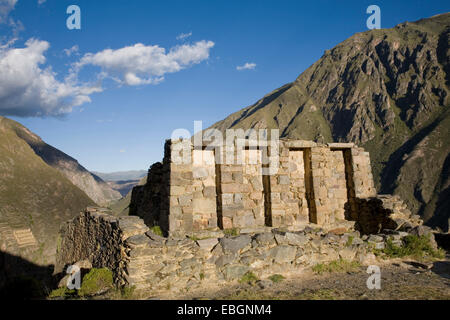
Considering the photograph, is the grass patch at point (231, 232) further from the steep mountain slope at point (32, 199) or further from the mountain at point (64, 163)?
the mountain at point (64, 163)

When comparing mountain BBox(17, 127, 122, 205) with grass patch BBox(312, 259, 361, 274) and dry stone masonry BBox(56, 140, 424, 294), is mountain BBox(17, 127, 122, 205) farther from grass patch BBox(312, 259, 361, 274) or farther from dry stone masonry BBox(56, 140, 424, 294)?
grass patch BBox(312, 259, 361, 274)

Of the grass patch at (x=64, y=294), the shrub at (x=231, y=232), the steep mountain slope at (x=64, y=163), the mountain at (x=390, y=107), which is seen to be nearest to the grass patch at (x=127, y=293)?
the grass patch at (x=64, y=294)

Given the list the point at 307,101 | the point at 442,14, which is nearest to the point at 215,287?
the point at 307,101

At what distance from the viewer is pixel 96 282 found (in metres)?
5.96

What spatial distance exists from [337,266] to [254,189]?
3108 millimetres

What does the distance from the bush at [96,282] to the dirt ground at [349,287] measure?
1.43m

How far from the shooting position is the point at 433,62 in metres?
86.6

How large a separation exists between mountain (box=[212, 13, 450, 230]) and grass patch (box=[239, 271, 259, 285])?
55.0m

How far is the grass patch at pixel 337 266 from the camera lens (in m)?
6.95

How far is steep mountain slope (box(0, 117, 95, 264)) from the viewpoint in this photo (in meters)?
26.4

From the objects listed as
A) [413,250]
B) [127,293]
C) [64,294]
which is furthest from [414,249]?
[64,294]

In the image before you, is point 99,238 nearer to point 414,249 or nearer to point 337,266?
point 337,266

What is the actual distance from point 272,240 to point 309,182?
391cm
